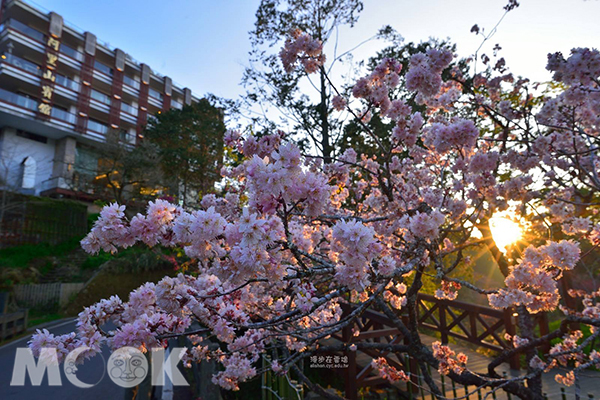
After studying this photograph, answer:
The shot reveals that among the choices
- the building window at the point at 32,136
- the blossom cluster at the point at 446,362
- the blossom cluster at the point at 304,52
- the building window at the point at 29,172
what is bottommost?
the blossom cluster at the point at 446,362

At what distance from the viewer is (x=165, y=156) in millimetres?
21859

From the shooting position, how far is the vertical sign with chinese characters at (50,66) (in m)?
26.2

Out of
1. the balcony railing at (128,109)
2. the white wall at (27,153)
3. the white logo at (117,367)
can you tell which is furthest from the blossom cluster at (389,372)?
the balcony railing at (128,109)

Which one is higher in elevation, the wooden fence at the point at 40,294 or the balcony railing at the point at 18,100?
the balcony railing at the point at 18,100

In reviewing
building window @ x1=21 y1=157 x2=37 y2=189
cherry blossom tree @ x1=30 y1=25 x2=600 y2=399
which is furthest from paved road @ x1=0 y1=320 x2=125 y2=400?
building window @ x1=21 y1=157 x2=37 y2=189

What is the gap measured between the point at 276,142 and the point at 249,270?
5.44 feet

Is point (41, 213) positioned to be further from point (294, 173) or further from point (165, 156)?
point (294, 173)

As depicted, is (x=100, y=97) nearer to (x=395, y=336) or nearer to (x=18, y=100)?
(x=18, y=100)

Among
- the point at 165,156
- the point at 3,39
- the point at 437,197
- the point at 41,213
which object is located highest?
the point at 3,39

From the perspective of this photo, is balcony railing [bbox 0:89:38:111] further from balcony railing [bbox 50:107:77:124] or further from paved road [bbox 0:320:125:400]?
paved road [bbox 0:320:125:400]

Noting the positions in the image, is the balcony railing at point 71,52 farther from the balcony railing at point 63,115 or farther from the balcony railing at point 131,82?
the balcony railing at point 63,115

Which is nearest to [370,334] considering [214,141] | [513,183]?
[513,183]

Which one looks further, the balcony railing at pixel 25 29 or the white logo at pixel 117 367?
the balcony railing at pixel 25 29

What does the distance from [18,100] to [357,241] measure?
33.5m
